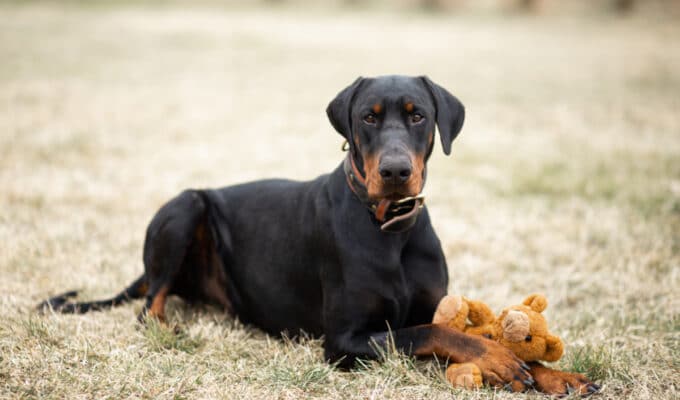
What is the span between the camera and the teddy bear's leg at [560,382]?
299 cm

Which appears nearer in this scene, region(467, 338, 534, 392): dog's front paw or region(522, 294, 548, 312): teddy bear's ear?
region(467, 338, 534, 392): dog's front paw

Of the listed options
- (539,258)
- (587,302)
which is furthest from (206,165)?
(587,302)

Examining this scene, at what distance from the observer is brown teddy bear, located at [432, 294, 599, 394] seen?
2998mm

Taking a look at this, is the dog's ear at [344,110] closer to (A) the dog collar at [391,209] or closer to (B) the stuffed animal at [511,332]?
(A) the dog collar at [391,209]

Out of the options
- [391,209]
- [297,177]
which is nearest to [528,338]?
[391,209]

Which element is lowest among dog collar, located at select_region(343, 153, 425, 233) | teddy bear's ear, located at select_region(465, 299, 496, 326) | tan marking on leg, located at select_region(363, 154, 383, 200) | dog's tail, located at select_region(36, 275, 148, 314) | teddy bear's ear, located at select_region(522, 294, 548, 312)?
dog's tail, located at select_region(36, 275, 148, 314)

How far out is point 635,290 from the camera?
460cm

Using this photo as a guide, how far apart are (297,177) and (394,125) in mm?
4547

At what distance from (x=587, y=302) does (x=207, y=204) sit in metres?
2.72

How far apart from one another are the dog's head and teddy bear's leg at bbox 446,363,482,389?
0.84 meters

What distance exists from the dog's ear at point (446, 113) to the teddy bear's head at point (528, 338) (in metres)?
0.90

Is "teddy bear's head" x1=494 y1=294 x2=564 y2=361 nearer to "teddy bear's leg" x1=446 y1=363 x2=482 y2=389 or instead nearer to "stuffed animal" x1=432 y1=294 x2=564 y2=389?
"stuffed animal" x1=432 y1=294 x2=564 y2=389

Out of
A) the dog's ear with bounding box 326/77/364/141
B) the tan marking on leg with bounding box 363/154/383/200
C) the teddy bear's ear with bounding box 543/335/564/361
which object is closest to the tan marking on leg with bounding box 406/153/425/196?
the tan marking on leg with bounding box 363/154/383/200

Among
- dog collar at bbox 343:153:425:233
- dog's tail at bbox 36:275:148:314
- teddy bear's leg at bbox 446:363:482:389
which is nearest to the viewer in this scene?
teddy bear's leg at bbox 446:363:482:389
